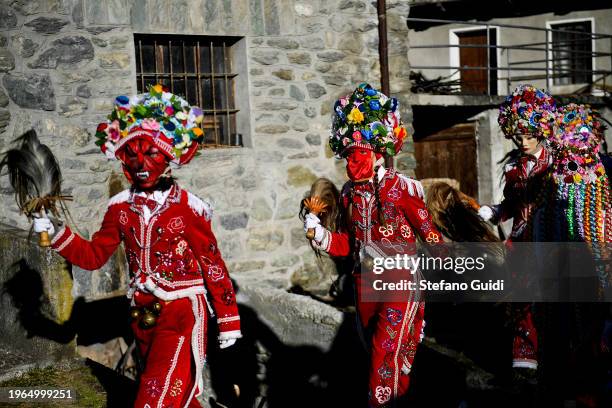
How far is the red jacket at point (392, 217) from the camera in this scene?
455cm

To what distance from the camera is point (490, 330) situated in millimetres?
6129

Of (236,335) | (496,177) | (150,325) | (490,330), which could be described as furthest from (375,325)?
(496,177)

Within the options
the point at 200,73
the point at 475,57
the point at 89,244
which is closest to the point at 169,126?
the point at 89,244

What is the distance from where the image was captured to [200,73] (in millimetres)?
7773

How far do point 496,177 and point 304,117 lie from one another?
5778 mm

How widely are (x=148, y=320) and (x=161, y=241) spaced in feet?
1.29

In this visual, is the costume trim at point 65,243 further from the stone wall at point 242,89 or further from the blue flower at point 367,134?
the stone wall at point 242,89

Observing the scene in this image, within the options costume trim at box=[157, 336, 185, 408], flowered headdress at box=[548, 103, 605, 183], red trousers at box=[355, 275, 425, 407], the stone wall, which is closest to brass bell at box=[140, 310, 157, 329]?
costume trim at box=[157, 336, 185, 408]

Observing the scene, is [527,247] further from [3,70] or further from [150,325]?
[3,70]

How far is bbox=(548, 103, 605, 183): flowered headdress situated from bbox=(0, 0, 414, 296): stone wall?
3.33 metres

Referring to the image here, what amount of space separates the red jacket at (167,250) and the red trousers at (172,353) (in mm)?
71

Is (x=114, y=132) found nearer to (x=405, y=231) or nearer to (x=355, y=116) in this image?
(x=355, y=116)

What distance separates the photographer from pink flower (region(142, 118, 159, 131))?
13.2 feet

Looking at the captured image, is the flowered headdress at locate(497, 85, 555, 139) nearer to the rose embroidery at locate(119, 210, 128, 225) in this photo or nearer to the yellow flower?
the yellow flower
